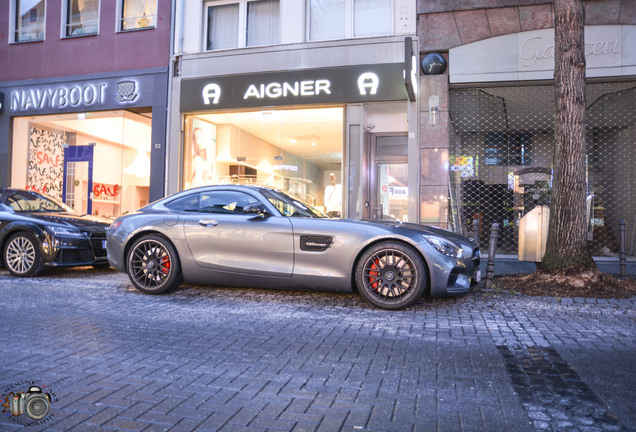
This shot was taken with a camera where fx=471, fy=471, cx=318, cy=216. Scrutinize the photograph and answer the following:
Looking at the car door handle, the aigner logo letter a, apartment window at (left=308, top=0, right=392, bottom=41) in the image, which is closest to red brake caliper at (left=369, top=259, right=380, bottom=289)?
the car door handle

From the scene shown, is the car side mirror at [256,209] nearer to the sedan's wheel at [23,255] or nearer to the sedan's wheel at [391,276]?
the sedan's wheel at [391,276]

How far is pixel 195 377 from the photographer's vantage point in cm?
300

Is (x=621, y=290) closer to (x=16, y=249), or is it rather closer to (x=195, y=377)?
(x=195, y=377)

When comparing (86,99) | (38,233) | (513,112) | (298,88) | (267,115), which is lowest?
(38,233)

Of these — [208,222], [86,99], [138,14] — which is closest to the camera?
[208,222]

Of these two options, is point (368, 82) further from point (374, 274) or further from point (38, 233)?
point (38, 233)

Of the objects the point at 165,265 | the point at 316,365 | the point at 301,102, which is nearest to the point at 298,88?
the point at 301,102

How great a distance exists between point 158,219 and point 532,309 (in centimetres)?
475

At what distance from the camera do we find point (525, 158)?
12.9 metres

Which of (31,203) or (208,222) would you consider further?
(31,203)

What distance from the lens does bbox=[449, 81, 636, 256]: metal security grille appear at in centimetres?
1139

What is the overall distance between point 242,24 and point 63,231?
7.85 m

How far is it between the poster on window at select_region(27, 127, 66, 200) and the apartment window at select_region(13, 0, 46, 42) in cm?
284

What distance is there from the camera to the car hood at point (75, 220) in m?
7.62
